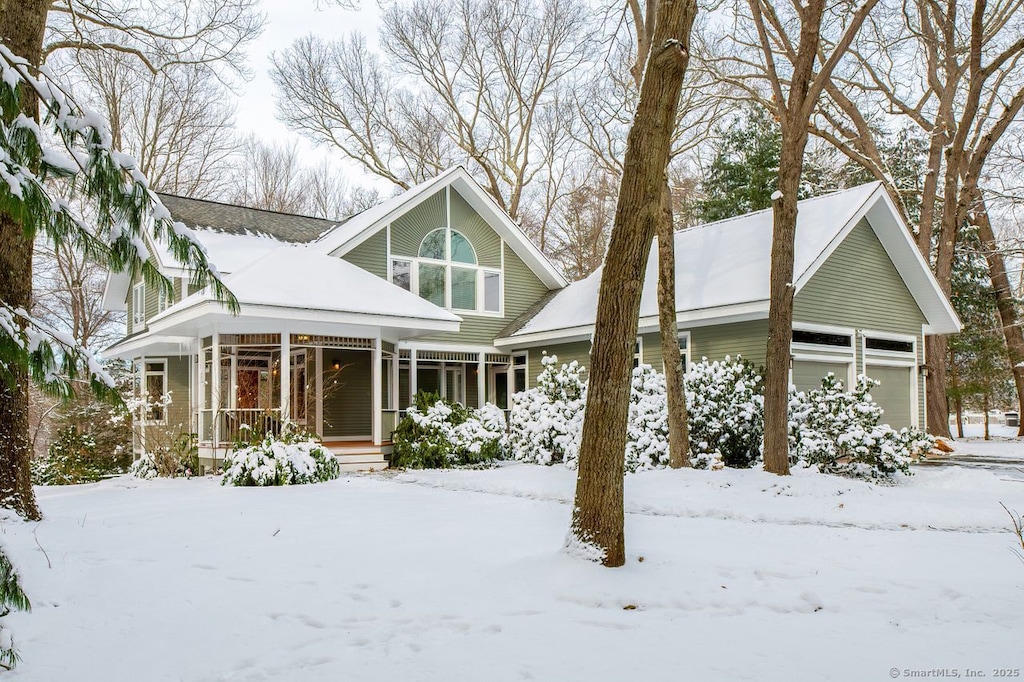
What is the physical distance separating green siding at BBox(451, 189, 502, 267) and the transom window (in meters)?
0.15

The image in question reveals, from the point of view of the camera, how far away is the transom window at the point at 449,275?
17.0 m

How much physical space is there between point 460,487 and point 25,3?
742 centimetres

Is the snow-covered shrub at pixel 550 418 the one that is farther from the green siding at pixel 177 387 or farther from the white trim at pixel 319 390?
the green siding at pixel 177 387

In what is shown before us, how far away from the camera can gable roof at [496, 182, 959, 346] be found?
42.1 ft

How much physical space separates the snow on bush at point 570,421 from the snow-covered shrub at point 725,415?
1.65ft

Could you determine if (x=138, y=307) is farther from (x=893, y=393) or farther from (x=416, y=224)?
(x=893, y=393)

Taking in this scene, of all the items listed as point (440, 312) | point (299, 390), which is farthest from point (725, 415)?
point (299, 390)

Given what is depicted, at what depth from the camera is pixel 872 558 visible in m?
5.83

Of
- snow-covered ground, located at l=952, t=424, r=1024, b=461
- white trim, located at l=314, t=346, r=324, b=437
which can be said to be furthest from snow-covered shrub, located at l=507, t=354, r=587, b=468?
snow-covered ground, located at l=952, t=424, r=1024, b=461

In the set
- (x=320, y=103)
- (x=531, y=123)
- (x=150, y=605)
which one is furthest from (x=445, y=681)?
(x=320, y=103)

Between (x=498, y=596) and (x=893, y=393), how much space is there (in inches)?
534

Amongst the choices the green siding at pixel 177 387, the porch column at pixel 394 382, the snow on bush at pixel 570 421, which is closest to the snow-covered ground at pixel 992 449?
the snow on bush at pixel 570 421

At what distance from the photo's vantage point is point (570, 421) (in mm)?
12672

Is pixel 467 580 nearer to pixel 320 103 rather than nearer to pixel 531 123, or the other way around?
pixel 531 123
